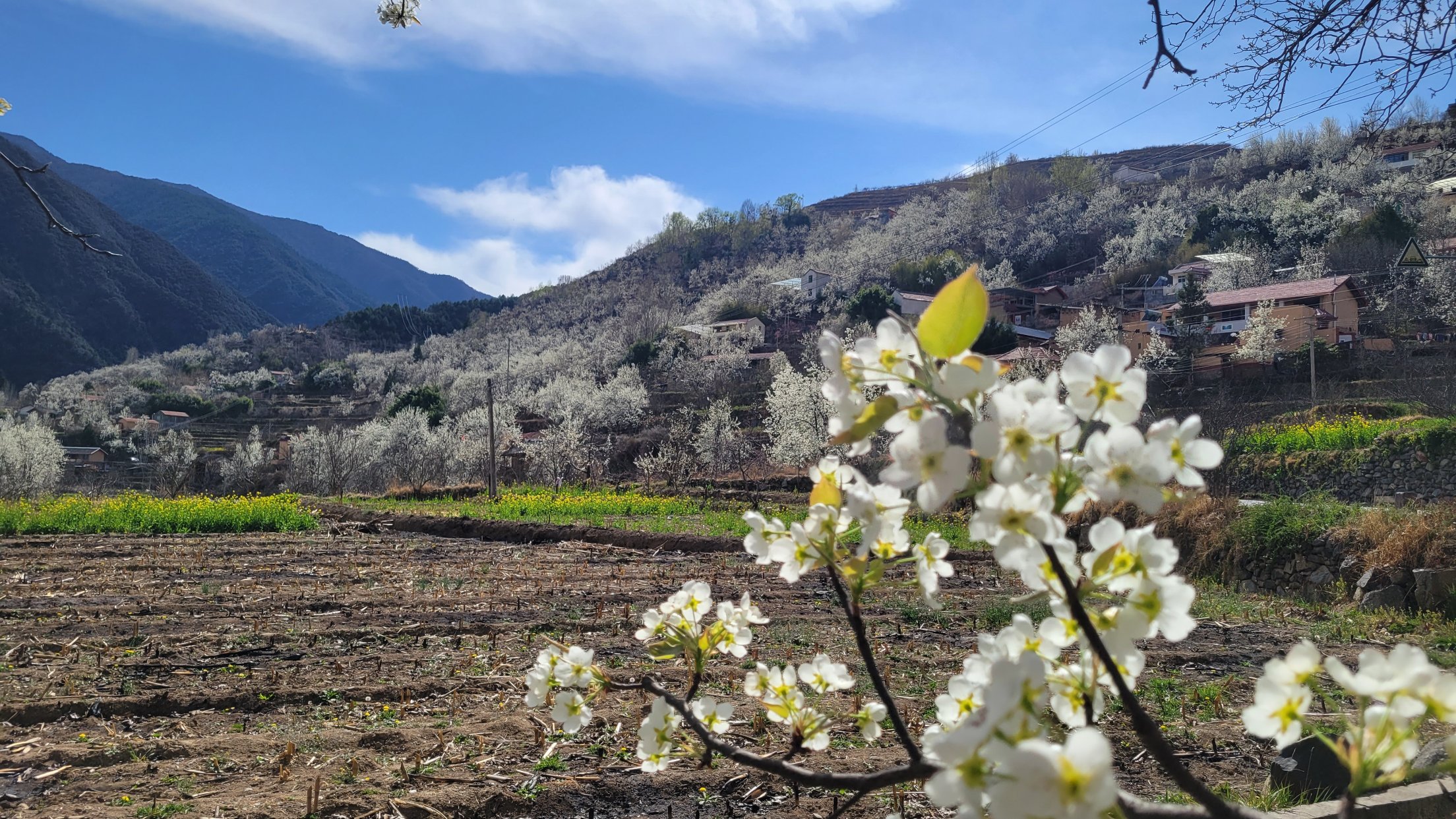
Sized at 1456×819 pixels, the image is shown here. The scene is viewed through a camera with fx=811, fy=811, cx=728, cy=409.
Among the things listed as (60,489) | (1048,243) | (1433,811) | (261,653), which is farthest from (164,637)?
(1048,243)

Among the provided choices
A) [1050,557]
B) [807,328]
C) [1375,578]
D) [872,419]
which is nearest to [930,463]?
[872,419]


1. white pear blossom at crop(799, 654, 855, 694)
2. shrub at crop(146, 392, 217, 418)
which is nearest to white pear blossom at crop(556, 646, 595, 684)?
white pear blossom at crop(799, 654, 855, 694)

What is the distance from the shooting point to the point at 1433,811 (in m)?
2.60

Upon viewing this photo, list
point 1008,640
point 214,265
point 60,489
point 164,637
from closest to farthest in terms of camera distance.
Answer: point 1008,640
point 164,637
point 60,489
point 214,265

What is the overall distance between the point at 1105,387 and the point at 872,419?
0.22m

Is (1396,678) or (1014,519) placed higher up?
(1014,519)

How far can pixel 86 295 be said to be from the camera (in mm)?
94188

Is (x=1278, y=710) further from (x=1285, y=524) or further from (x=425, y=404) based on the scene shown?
(x=425, y=404)

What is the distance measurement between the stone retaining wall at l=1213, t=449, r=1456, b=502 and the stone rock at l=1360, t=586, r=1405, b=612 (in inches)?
266

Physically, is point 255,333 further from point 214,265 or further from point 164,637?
point 214,265

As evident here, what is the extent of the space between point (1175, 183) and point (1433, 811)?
81529 millimetres

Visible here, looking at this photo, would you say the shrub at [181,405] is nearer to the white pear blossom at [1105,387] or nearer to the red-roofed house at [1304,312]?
the red-roofed house at [1304,312]

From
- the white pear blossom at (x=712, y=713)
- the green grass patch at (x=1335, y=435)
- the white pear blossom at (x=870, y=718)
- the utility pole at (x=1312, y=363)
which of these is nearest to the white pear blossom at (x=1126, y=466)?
the white pear blossom at (x=870, y=718)

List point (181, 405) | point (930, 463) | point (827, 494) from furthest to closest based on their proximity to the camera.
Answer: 1. point (181, 405)
2. point (827, 494)
3. point (930, 463)
